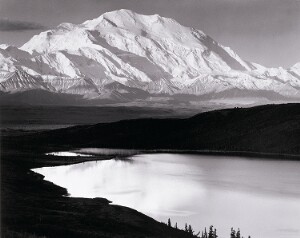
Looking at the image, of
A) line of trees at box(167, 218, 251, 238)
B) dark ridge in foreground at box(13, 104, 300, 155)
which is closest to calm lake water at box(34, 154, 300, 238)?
line of trees at box(167, 218, 251, 238)

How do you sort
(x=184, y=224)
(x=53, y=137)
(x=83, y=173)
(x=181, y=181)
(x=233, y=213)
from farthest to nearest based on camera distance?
(x=53, y=137), (x=83, y=173), (x=181, y=181), (x=233, y=213), (x=184, y=224)

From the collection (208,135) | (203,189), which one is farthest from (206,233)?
(208,135)

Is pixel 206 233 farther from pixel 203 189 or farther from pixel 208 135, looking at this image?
pixel 208 135

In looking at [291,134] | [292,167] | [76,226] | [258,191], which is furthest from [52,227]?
[291,134]

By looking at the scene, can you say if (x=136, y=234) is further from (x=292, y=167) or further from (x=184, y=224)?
(x=292, y=167)

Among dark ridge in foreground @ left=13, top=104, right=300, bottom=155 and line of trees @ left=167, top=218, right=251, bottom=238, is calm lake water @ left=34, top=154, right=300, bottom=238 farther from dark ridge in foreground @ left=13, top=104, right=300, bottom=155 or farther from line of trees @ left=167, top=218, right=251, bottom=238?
dark ridge in foreground @ left=13, top=104, right=300, bottom=155

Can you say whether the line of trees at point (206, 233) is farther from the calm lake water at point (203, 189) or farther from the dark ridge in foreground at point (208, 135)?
the dark ridge in foreground at point (208, 135)
